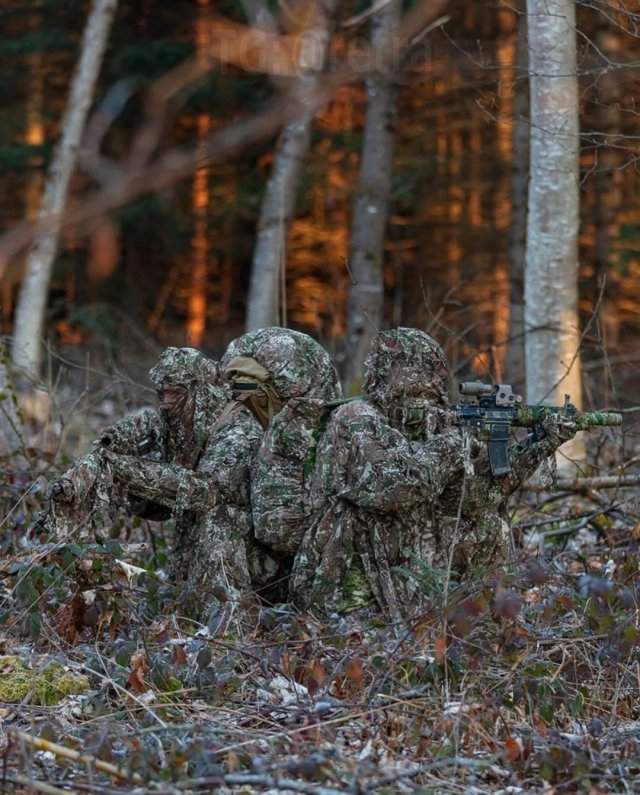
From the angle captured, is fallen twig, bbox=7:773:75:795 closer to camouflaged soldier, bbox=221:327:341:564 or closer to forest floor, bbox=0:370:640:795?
forest floor, bbox=0:370:640:795

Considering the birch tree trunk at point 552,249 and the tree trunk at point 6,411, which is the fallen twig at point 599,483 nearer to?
the birch tree trunk at point 552,249

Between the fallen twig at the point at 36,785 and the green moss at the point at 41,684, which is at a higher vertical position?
the fallen twig at the point at 36,785

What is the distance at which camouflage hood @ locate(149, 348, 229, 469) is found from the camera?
6.48m

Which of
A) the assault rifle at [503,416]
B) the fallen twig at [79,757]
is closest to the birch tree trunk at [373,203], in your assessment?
the assault rifle at [503,416]

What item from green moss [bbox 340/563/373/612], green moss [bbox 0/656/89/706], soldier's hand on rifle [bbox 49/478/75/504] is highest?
soldier's hand on rifle [bbox 49/478/75/504]

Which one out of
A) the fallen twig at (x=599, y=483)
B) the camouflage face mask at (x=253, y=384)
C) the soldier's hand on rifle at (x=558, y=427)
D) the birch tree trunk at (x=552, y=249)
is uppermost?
the birch tree trunk at (x=552, y=249)

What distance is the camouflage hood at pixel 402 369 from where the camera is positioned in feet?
19.6

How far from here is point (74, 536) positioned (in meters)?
6.09

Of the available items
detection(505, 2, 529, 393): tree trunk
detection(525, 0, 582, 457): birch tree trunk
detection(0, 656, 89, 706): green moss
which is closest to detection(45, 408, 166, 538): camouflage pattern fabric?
detection(0, 656, 89, 706): green moss

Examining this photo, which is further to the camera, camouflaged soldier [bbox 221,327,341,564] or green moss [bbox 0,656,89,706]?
camouflaged soldier [bbox 221,327,341,564]

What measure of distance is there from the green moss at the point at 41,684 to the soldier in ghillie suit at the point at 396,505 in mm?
1194

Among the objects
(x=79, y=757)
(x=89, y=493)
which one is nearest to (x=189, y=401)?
(x=89, y=493)

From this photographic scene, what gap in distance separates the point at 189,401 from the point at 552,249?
12.2 feet

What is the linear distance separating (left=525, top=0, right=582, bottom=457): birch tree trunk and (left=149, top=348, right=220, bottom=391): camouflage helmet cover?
3267mm
